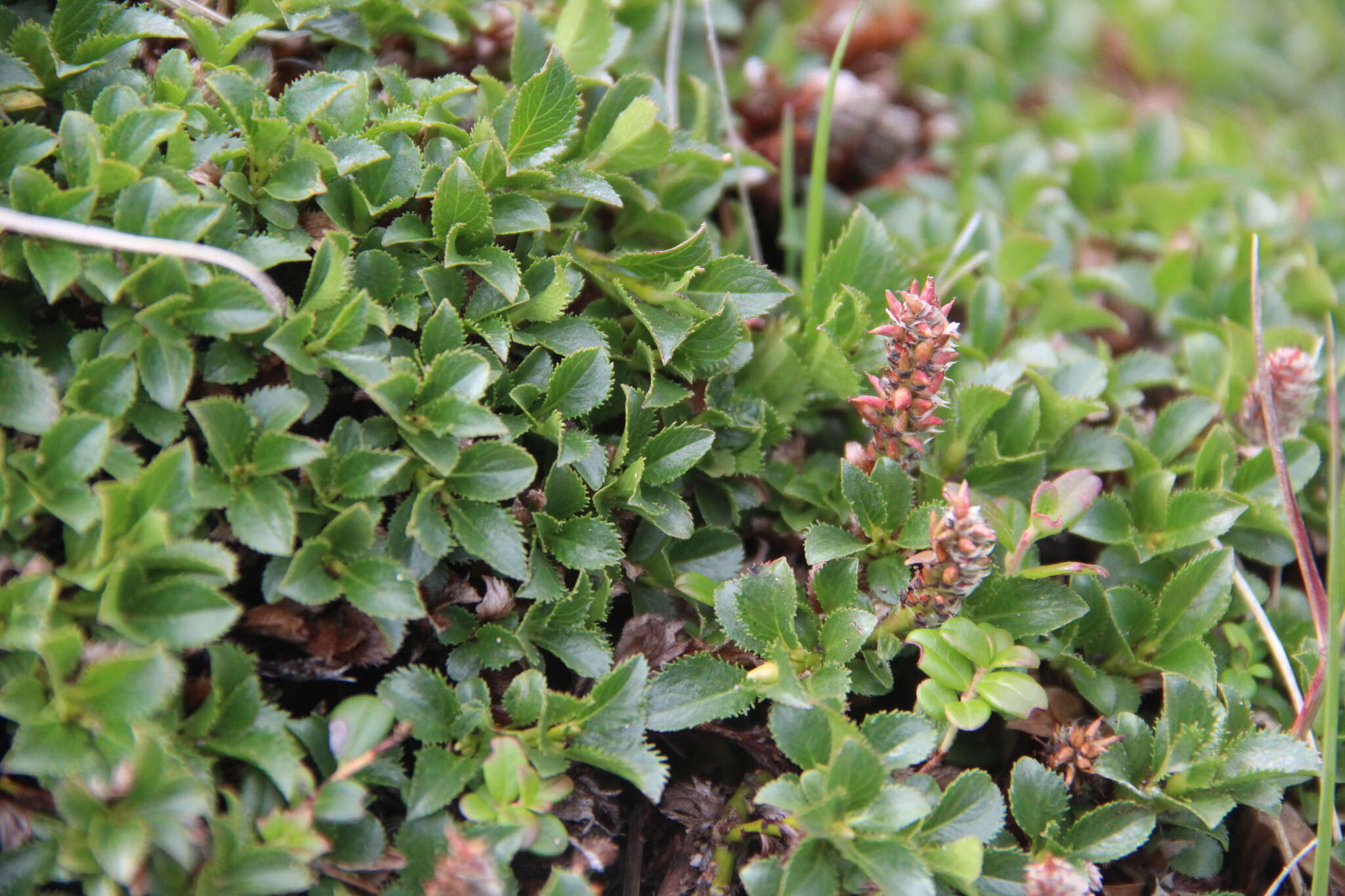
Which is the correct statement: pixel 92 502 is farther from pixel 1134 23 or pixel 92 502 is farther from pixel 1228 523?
pixel 1134 23

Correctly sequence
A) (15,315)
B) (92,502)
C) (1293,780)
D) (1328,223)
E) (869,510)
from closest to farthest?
(92,502) → (15,315) → (1293,780) → (869,510) → (1328,223)

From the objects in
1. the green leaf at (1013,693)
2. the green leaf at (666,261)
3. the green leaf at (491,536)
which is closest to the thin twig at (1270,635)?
the green leaf at (1013,693)

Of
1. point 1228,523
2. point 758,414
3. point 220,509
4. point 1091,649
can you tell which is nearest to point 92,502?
point 220,509

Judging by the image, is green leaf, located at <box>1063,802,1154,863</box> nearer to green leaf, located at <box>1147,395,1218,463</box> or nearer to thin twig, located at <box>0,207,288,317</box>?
green leaf, located at <box>1147,395,1218,463</box>

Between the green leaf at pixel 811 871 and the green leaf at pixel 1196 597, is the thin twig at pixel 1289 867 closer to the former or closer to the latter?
the green leaf at pixel 1196 597

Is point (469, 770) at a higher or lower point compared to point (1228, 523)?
lower

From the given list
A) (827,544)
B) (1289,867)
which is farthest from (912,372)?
(1289,867)

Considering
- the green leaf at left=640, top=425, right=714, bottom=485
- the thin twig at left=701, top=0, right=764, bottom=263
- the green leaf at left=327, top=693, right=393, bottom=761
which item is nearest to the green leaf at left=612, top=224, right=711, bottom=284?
the green leaf at left=640, top=425, right=714, bottom=485
